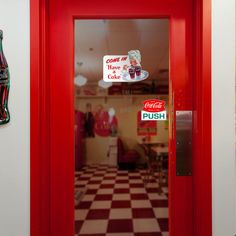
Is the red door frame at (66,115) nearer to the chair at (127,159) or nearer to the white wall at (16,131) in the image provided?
the white wall at (16,131)

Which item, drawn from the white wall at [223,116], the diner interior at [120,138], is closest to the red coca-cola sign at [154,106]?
the diner interior at [120,138]

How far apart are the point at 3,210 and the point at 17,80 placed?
779 mm

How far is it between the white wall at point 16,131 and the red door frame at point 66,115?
1.9 inches

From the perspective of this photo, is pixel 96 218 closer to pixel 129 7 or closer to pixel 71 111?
pixel 71 111

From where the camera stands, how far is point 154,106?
1.53m

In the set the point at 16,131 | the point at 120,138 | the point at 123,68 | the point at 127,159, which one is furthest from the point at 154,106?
the point at 120,138

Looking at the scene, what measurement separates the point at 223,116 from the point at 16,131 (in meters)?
1.23

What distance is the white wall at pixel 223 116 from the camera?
4.52 ft

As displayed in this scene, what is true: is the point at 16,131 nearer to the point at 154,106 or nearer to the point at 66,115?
the point at 66,115

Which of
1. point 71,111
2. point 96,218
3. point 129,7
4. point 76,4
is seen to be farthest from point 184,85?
point 96,218

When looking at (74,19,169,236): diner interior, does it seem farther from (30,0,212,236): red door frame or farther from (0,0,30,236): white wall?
(0,0,30,236): white wall

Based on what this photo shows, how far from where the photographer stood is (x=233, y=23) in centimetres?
138

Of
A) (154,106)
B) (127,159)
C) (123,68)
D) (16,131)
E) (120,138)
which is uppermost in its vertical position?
(123,68)

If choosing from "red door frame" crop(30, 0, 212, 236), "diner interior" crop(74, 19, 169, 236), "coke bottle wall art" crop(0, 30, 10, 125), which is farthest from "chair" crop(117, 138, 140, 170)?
"coke bottle wall art" crop(0, 30, 10, 125)
